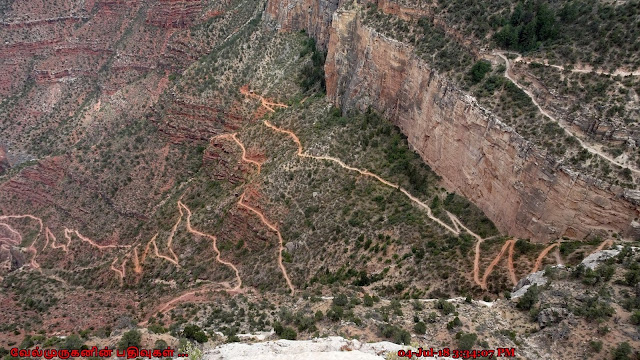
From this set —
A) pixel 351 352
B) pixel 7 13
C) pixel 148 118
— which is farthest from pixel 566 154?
pixel 7 13

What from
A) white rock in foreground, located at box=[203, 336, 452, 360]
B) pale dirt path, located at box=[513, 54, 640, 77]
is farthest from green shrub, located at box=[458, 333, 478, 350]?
pale dirt path, located at box=[513, 54, 640, 77]

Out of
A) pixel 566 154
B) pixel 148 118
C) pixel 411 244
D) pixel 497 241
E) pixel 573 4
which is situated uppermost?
pixel 573 4

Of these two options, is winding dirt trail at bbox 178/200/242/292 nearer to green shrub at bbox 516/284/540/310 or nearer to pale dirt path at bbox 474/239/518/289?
pale dirt path at bbox 474/239/518/289

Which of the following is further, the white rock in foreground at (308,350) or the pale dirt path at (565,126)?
the pale dirt path at (565,126)

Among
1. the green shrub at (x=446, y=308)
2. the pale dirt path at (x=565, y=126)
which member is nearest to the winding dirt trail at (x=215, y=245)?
the green shrub at (x=446, y=308)

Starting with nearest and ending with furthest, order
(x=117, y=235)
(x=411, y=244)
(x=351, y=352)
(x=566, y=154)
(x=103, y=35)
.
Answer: (x=351, y=352)
(x=566, y=154)
(x=411, y=244)
(x=117, y=235)
(x=103, y=35)

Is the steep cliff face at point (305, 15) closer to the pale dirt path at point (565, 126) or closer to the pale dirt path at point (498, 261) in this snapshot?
the pale dirt path at point (565, 126)

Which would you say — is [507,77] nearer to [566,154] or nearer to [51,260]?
[566,154]
